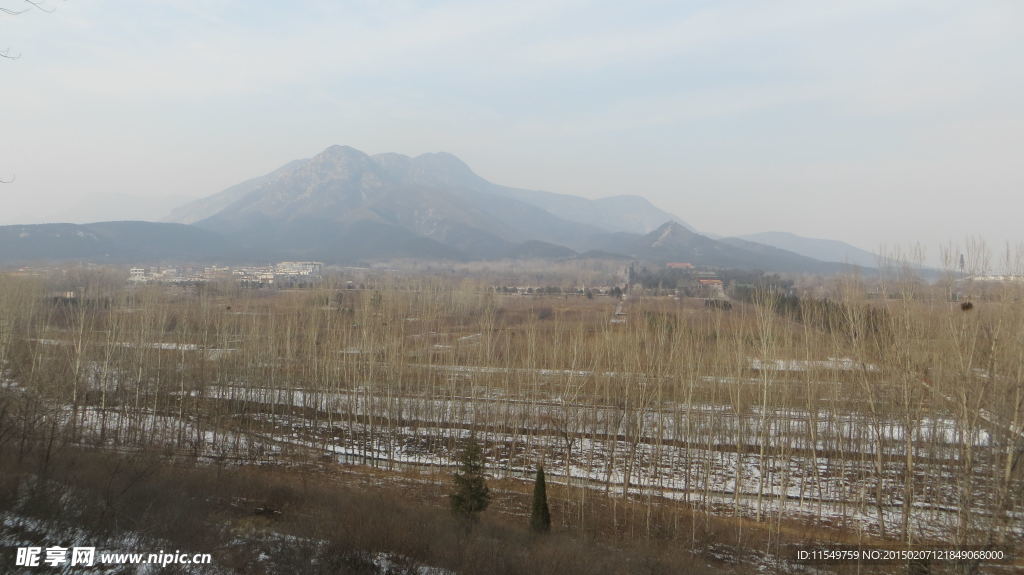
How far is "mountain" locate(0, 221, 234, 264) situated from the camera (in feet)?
410

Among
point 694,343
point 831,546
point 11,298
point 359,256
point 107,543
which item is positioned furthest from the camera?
point 359,256

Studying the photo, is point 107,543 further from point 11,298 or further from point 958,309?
point 11,298

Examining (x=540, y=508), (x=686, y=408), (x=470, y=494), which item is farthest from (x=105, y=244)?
(x=540, y=508)

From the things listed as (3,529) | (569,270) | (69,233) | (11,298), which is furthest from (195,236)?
(3,529)

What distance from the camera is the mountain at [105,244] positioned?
12494cm

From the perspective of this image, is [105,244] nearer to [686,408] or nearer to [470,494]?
[686,408]

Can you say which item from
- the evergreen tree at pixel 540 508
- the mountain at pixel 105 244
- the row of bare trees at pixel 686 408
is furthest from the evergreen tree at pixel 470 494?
the mountain at pixel 105 244

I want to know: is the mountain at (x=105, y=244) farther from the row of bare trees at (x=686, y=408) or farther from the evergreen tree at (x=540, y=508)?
the evergreen tree at (x=540, y=508)

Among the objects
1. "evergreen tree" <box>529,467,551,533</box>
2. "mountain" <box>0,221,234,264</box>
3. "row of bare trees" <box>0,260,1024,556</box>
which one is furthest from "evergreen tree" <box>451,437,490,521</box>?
"mountain" <box>0,221,234,264</box>

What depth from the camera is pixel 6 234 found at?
131 metres

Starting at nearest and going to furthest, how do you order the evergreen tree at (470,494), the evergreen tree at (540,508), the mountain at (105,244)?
the evergreen tree at (470,494) → the evergreen tree at (540,508) → the mountain at (105,244)

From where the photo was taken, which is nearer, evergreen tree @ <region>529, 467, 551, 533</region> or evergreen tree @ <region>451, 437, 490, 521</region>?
evergreen tree @ <region>451, 437, 490, 521</region>

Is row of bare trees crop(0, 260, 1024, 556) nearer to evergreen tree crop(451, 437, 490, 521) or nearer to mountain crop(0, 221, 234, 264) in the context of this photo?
evergreen tree crop(451, 437, 490, 521)

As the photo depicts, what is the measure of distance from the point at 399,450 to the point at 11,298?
2574 centimetres
